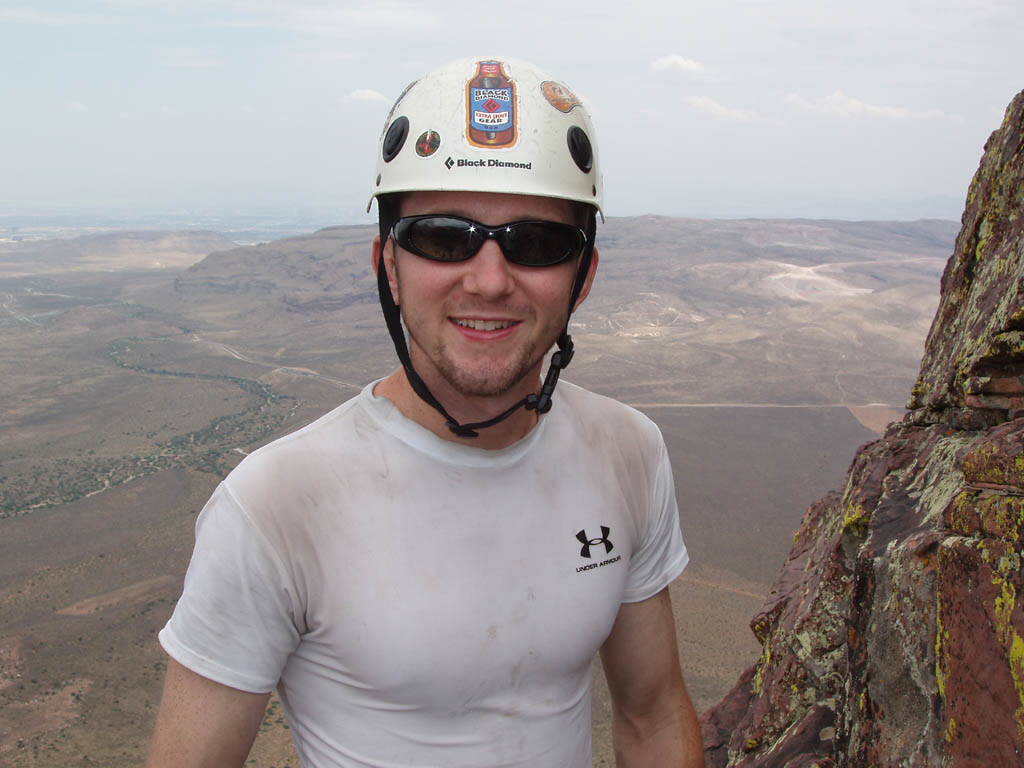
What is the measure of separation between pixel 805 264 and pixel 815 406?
185ft

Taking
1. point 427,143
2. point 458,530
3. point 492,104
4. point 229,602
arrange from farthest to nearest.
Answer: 1. point 492,104
2. point 427,143
3. point 458,530
4. point 229,602

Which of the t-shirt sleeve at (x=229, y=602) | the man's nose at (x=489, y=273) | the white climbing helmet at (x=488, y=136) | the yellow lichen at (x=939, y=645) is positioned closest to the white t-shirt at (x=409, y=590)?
the t-shirt sleeve at (x=229, y=602)

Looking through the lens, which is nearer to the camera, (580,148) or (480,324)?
(480,324)

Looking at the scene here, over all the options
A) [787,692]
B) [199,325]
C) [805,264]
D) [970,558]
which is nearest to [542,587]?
[970,558]

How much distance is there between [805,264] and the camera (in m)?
111

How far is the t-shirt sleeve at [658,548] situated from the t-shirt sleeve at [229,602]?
112 centimetres

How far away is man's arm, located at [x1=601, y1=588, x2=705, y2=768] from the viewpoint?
265 centimetres

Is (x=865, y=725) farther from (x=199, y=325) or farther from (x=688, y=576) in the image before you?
(x=199, y=325)

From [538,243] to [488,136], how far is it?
0.45 metres

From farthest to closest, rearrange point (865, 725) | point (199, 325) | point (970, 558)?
point (199, 325) → point (865, 725) → point (970, 558)

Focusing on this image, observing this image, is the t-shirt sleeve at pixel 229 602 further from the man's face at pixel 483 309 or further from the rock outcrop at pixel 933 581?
the rock outcrop at pixel 933 581

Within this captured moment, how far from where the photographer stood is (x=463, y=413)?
2.41 meters

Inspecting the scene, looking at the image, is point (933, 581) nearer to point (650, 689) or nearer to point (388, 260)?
point (650, 689)

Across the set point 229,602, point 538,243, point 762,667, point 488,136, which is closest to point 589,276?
point 538,243
